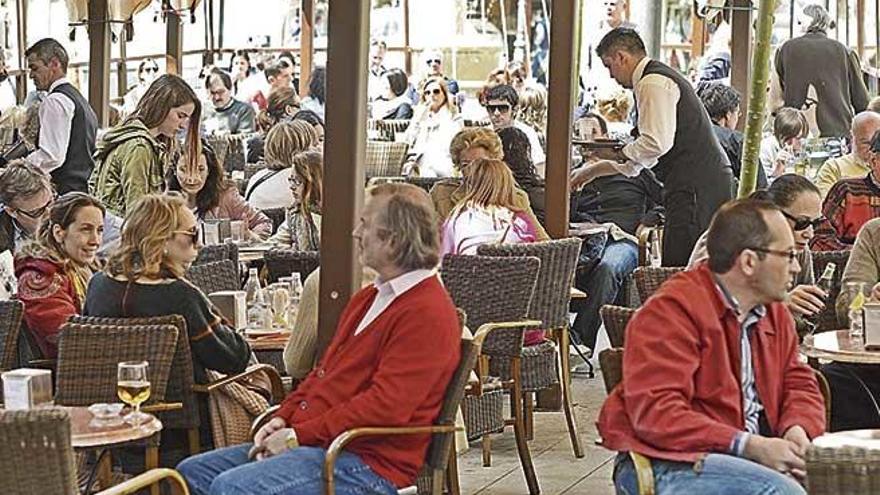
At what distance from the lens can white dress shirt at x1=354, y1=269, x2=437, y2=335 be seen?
483 centimetres

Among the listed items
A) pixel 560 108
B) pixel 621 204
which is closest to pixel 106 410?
pixel 560 108

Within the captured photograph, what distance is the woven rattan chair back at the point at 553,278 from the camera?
24.3 ft

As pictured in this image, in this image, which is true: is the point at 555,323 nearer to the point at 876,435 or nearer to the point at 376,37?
the point at 876,435

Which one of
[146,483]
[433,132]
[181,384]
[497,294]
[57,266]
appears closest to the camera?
[146,483]

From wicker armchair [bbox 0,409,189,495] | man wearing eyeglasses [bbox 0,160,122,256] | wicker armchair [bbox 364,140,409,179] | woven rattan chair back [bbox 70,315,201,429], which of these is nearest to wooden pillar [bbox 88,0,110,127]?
wicker armchair [bbox 364,140,409,179]

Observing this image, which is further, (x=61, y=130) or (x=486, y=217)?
(x=61, y=130)

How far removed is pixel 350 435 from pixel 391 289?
1.34 ft

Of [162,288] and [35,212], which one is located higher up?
[35,212]

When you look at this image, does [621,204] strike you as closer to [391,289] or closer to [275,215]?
[275,215]

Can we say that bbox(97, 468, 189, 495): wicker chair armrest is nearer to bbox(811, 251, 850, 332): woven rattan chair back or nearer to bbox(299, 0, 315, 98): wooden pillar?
bbox(811, 251, 850, 332): woven rattan chair back

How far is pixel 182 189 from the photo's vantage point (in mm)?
8836

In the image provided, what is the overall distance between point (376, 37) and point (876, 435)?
18249 millimetres

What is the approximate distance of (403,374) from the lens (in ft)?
15.5

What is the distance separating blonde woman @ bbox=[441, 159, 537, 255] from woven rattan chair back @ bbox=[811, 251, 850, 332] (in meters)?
1.45
